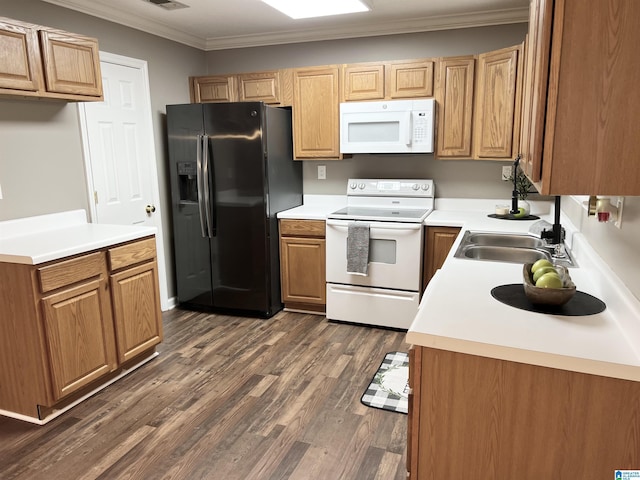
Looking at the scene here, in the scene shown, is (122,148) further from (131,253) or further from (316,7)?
(316,7)

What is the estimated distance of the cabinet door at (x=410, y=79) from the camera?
11.3 feet

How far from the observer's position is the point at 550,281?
142 cm

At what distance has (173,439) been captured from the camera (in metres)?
2.20

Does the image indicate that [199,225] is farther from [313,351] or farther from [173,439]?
[173,439]

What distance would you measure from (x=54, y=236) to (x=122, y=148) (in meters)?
1.07

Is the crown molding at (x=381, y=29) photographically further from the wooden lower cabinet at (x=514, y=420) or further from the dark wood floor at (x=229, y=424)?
the wooden lower cabinet at (x=514, y=420)

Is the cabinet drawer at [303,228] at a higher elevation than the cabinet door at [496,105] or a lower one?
lower

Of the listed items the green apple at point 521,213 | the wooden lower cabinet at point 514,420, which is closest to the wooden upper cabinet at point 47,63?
the wooden lower cabinet at point 514,420

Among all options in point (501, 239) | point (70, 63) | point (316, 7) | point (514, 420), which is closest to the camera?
point (514, 420)

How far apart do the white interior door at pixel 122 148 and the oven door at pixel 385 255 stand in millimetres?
1538

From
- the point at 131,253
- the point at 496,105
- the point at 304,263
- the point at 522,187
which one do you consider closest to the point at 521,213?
the point at 522,187

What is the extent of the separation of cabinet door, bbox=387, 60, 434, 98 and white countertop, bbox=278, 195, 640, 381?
6.51ft

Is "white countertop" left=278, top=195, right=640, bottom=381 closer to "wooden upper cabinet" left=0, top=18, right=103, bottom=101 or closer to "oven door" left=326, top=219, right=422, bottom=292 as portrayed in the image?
"oven door" left=326, top=219, right=422, bottom=292

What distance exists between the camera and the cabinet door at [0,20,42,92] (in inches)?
89.9
